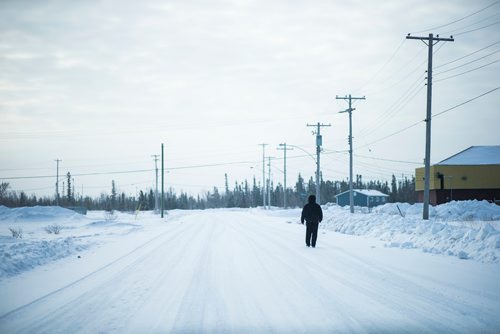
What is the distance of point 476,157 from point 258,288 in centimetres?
6360

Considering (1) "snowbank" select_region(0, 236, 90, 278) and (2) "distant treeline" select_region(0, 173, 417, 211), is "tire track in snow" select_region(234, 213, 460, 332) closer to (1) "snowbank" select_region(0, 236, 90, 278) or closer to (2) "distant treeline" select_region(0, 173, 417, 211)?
(1) "snowbank" select_region(0, 236, 90, 278)

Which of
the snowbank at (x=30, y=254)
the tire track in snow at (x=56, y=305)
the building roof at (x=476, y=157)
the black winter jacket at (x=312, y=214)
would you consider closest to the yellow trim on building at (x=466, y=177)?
the building roof at (x=476, y=157)

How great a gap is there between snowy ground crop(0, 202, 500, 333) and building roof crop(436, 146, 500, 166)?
51558mm

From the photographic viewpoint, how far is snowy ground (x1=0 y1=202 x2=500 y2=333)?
5.35 metres

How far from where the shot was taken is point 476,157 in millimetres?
60562

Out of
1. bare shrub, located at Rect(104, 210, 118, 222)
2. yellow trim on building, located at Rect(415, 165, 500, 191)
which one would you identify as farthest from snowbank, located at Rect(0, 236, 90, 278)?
yellow trim on building, located at Rect(415, 165, 500, 191)

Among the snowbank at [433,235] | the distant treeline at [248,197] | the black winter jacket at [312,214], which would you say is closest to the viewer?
the snowbank at [433,235]

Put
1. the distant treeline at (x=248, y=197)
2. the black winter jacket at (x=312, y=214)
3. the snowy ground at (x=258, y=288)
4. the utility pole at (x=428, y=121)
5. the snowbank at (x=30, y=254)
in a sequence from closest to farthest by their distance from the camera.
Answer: the snowy ground at (x=258, y=288), the snowbank at (x=30, y=254), the black winter jacket at (x=312, y=214), the utility pole at (x=428, y=121), the distant treeline at (x=248, y=197)

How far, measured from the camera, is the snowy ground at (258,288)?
535cm

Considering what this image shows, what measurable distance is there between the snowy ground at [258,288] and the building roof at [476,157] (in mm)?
51558

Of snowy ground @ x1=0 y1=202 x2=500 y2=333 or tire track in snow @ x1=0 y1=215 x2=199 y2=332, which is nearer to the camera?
snowy ground @ x1=0 y1=202 x2=500 y2=333

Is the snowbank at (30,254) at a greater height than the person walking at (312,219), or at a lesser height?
lesser

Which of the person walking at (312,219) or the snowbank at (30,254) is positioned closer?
the snowbank at (30,254)

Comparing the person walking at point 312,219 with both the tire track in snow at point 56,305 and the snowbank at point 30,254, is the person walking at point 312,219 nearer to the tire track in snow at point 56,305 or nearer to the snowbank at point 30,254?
the tire track in snow at point 56,305
